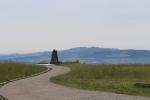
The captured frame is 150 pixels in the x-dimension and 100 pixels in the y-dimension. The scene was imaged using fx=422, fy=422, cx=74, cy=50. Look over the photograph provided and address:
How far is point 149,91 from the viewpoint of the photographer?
72.1ft

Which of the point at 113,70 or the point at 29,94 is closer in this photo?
the point at 29,94

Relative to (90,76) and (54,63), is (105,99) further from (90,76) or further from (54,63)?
(54,63)

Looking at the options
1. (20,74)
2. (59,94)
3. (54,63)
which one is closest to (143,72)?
(20,74)

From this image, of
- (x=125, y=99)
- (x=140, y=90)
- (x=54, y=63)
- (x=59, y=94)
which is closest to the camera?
Answer: (x=125, y=99)

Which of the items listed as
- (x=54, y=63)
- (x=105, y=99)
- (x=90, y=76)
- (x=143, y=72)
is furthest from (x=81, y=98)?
(x=54, y=63)

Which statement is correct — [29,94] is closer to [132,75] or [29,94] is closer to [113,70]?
[132,75]

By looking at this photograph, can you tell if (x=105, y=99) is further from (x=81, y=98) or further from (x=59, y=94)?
(x=59, y=94)

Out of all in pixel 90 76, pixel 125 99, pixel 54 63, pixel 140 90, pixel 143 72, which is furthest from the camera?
pixel 54 63

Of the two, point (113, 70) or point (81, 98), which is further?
point (113, 70)

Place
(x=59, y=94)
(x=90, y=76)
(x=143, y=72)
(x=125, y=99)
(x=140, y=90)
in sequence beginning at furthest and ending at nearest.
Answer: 1. (x=143, y=72)
2. (x=90, y=76)
3. (x=140, y=90)
4. (x=59, y=94)
5. (x=125, y=99)

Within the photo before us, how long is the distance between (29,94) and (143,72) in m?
18.9

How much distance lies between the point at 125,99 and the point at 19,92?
6.59 m

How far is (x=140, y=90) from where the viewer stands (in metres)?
22.4

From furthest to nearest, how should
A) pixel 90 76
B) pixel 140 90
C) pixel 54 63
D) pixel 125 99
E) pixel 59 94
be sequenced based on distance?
pixel 54 63 → pixel 90 76 → pixel 140 90 → pixel 59 94 → pixel 125 99
